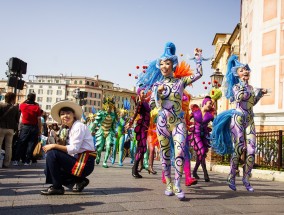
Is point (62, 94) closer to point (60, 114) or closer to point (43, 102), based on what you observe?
point (43, 102)

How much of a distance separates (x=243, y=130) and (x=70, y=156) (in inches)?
115

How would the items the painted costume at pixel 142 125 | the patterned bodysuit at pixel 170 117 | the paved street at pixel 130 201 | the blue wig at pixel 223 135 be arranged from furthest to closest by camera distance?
the painted costume at pixel 142 125
the blue wig at pixel 223 135
the patterned bodysuit at pixel 170 117
the paved street at pixel 130 201

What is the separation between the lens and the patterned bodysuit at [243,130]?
5.71 m

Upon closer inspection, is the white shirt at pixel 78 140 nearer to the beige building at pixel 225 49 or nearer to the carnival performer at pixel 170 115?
the carnival performer at pixel 170 115

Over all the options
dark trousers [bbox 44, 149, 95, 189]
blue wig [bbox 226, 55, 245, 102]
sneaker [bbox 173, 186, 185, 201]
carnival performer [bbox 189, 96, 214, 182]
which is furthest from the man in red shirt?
sneaker [bbox 173, 186, 185, 201]

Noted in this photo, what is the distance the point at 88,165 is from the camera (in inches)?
189

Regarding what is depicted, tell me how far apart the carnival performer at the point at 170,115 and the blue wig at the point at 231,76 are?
130cm

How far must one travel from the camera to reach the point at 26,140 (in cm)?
919

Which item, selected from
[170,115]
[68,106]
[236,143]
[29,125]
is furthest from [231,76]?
[29,125]

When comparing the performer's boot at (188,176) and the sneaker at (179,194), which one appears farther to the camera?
the performer's boot at (188,176)

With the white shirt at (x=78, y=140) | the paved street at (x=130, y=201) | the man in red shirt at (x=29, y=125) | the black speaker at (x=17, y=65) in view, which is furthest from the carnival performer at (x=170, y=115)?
the black speaker at (x=17, y=65)

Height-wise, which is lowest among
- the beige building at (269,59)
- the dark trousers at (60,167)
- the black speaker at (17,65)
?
the dark trousers at (60,167)

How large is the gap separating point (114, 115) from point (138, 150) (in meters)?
3.06

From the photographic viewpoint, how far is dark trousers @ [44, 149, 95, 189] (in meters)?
4.64
